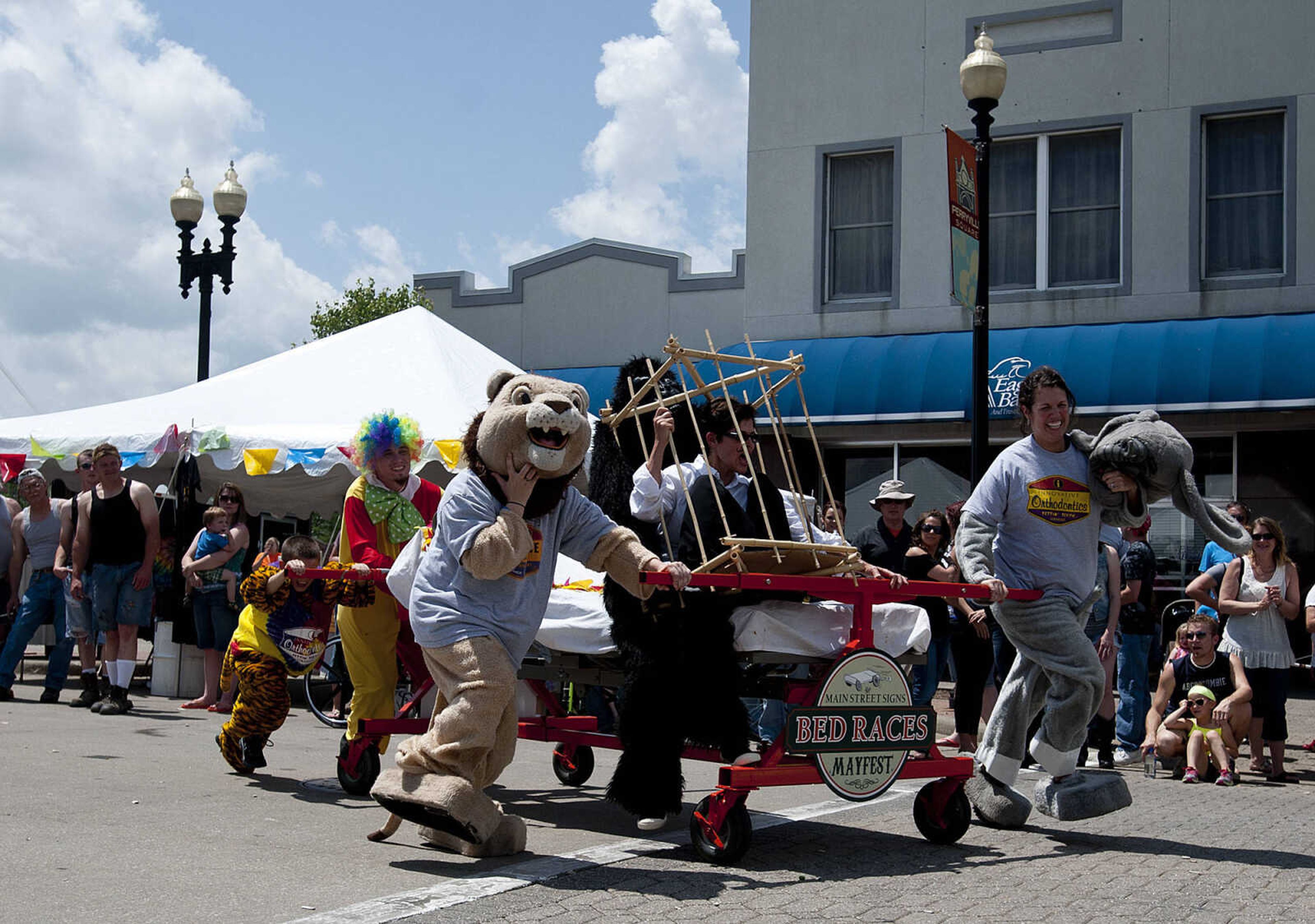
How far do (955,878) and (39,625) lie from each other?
8.81m

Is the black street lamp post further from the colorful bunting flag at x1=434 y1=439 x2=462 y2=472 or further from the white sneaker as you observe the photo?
the white sneaker

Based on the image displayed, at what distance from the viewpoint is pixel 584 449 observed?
5.72m

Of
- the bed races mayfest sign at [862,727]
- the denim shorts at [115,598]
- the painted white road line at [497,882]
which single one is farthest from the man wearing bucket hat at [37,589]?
the bed races mayfest sign at [862,727]

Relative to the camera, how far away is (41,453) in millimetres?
13516

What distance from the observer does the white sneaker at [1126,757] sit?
10062 mm

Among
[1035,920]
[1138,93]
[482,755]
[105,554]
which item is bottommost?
[1035,920]

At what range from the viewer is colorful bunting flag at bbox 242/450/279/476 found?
1265cm

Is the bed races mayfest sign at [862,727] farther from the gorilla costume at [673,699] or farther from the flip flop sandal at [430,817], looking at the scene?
the flip flop sandal at [430,817]

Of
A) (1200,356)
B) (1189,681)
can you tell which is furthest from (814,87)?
(1189,681)

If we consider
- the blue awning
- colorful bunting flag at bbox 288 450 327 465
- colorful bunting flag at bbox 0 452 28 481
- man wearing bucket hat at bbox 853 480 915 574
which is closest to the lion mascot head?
man wearing bucket hat at bbox 853 480 915 574

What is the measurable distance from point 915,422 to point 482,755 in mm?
11543

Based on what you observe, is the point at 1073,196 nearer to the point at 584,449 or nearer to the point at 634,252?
the point at 634,252

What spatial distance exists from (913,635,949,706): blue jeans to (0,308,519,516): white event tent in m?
4.40

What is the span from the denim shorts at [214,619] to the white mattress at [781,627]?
5324 mm
